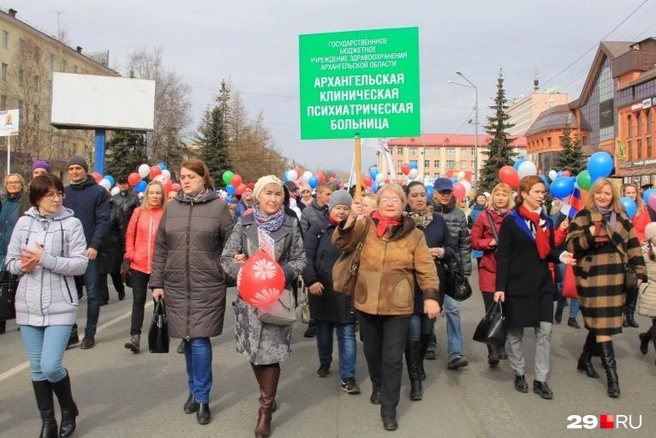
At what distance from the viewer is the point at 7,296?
441cm

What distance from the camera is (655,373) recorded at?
5719 millimetres

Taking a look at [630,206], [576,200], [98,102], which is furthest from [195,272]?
[98,102]

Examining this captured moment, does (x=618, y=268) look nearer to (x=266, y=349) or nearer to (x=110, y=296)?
(x=266, y=349)

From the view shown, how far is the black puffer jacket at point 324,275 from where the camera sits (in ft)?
17.3

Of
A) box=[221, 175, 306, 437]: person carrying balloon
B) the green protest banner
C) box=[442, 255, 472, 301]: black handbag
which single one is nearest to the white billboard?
the green protest banner

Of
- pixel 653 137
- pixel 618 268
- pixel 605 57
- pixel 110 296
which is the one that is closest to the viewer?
pixel 618 268

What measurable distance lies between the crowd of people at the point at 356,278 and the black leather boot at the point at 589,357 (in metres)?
0.02

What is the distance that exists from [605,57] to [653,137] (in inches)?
720

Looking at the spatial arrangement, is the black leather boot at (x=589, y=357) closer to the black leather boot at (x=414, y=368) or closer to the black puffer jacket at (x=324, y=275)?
the black leather boot at (x=414, y=368)

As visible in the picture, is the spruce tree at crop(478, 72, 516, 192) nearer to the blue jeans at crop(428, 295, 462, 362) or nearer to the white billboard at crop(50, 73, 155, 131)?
the white billboard at crop(50, 73, 155, 131)

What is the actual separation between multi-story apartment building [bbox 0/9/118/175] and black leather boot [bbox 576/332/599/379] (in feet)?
110

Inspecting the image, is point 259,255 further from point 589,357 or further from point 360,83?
point 589,357

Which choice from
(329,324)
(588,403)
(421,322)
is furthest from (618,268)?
(329,324)

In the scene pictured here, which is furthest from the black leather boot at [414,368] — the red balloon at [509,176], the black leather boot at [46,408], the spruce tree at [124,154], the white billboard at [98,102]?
the spruce tree at [124,154]
